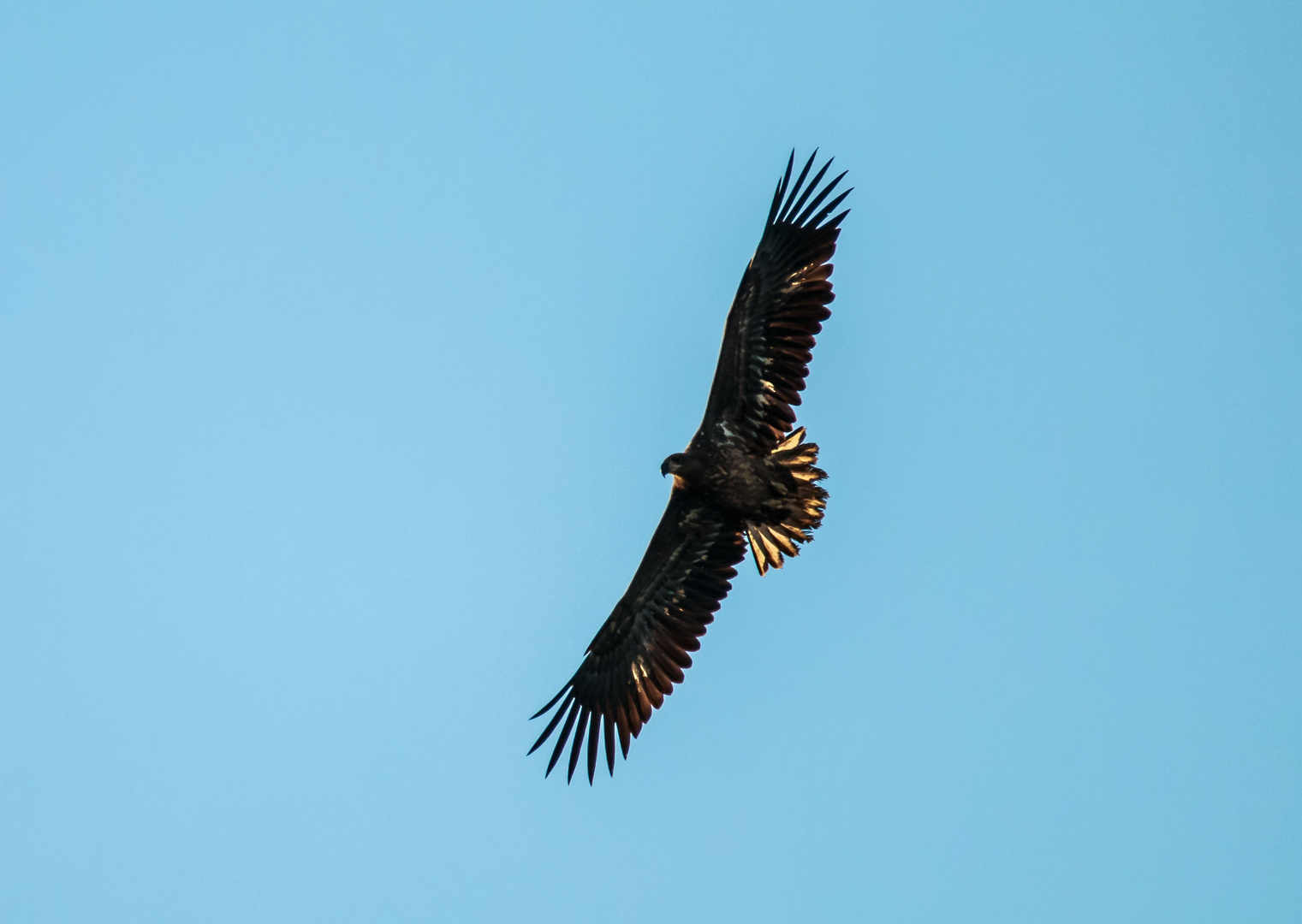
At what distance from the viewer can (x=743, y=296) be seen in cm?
1502

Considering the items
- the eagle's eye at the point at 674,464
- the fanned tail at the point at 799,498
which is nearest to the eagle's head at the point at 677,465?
the eagle's eye at the point at 674,464

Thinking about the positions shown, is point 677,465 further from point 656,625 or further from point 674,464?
point 656,625

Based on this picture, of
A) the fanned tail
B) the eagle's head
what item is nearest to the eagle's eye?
the eagle's head

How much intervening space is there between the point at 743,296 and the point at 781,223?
78 centimetres

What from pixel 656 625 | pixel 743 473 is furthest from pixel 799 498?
pixel 656 625

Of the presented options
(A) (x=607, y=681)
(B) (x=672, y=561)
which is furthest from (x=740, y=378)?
(A) (x=607, y=681)

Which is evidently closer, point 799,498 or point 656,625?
point 799,498

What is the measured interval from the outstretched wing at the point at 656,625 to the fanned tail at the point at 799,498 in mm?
460

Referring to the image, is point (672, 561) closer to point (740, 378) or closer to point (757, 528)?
point (757, 528)

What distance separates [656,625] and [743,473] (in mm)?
1829

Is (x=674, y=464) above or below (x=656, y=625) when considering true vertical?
above

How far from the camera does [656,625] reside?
1587 cm

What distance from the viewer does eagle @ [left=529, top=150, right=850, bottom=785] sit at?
1502cm

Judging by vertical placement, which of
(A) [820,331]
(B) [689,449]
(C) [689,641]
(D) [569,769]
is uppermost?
(A) [820,331]
